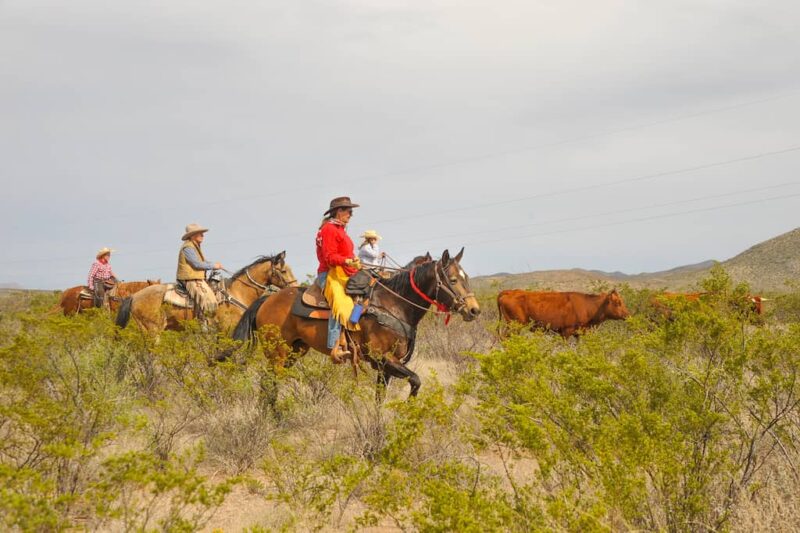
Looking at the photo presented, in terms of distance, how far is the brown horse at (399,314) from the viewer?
7.43 m

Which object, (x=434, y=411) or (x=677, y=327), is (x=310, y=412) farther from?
(x=677, y=327)

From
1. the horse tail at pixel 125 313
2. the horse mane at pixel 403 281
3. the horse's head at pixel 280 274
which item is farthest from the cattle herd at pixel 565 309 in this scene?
the horse tail at pixel 125 313

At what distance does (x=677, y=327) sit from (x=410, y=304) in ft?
11.1

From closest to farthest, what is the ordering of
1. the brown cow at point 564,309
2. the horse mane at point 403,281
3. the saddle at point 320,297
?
the saddle at point 320,297 → the horse mane at point 403,281 → the brown cow at point 564,309

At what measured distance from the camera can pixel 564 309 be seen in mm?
13820

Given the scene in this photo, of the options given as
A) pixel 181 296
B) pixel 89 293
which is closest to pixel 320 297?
pixel 181 296

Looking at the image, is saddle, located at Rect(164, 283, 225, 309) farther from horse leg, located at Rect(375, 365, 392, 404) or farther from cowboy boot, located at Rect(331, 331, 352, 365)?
horse leg, located at Rect(375, 365, 392, 404)

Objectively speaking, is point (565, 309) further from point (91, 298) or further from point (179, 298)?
point (91, 298)

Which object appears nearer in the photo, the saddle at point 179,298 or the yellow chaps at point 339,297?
the yellow chaps at point 339,297

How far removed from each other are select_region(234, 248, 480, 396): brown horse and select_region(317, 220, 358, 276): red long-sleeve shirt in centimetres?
56

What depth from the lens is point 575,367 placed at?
4680mm

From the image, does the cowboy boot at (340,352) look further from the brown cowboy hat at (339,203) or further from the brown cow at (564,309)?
the brown cow at (564,309)

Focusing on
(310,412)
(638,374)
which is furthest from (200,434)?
(638,374)

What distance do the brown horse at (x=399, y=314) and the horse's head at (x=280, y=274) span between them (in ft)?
11.1
